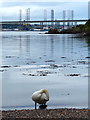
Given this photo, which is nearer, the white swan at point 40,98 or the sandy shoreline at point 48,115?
the sandy shoreline at point 48,115

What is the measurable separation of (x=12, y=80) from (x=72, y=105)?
5.26 m

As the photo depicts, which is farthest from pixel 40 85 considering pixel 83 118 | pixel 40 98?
pixel 83 118

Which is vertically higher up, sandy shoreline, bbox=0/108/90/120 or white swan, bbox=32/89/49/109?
white swan, bbox=32/89/49/109

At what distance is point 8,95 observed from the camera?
13070 millimetres

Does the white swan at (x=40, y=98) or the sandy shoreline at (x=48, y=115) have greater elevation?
the white swan at (x=40, y=98)

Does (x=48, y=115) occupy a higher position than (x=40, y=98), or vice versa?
(x=40, y=98)

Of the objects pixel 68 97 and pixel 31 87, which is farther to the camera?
pixel 31 87

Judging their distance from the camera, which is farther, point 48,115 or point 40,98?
point 40,98

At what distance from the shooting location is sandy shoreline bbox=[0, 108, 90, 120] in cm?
912

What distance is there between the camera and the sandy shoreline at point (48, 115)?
9.12 m

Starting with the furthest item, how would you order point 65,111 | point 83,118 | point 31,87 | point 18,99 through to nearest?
point 31,87 < point 18,99 < point 65,111 < point 83,118

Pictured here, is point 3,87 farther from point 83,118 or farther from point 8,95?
point 83,118

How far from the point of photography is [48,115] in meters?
9.49

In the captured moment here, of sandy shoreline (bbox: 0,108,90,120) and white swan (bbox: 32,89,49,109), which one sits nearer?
sandy shoreline (bbox: 0,108,90,120)
